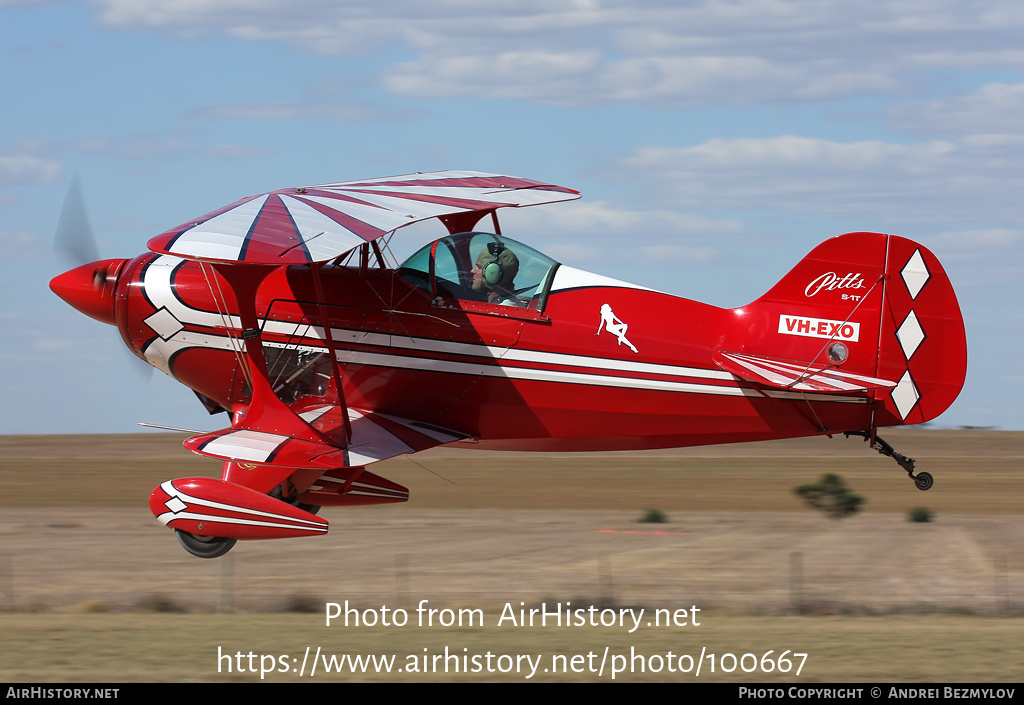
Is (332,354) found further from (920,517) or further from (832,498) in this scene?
(832,498)

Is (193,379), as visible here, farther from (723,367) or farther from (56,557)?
(56,557)

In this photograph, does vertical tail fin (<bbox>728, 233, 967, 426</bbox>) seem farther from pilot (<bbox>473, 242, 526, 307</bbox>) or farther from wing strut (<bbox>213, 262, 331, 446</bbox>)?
wing strut (<bbox>213, 262, 331, 446</bbox>)

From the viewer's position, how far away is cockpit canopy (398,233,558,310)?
11195 mm

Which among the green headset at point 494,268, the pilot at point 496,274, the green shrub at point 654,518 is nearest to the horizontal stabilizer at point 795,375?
A: the pilot at point 496,274

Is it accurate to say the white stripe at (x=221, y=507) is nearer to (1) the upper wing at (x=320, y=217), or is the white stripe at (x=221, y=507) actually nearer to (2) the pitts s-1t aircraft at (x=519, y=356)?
(2) the pitts s-1t aircraft at (x=519, y=356)

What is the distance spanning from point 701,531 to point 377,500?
82.0 ft

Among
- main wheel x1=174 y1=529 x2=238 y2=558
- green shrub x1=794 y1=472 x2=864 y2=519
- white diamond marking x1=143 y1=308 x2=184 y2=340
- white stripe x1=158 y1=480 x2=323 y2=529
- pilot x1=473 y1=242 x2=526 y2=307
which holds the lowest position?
green shrub x1=794 y1=472 x2=864 y2=519

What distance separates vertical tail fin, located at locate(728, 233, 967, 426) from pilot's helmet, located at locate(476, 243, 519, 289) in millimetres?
2337

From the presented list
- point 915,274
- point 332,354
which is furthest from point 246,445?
point 915,274

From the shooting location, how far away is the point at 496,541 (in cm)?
3200

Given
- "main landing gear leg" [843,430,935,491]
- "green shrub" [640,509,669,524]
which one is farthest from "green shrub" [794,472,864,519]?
"main landing gear leg" [843,430,935,491]

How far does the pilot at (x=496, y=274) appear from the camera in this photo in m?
11.2
